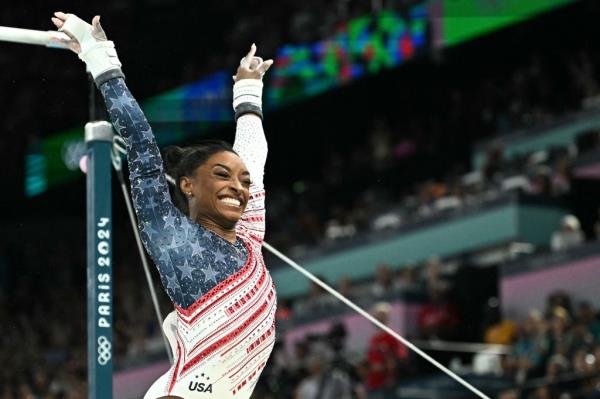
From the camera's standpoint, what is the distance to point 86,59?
395cm

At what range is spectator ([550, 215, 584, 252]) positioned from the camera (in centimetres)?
1165

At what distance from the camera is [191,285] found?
151 inches

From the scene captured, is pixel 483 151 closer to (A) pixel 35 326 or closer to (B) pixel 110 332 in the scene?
(A) pixel 35 326

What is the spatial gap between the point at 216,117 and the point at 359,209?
10.4ft

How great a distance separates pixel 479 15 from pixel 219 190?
13.6 metres

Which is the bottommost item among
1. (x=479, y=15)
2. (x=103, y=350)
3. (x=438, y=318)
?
(x=103, y=350)

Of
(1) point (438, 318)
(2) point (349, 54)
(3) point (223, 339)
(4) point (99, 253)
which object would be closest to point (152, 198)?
(3) point (223, 339)

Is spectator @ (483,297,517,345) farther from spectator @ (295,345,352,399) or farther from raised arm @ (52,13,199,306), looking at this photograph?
raised arm @ (52,13,199,306)

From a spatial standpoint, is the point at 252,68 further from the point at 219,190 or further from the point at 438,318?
the point at 438,318

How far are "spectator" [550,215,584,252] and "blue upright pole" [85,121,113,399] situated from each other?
746 cm

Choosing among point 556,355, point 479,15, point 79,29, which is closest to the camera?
point 79,29

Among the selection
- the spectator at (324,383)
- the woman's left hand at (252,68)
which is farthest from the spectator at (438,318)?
the woman's left hand at (252,68)

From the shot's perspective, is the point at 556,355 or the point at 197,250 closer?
the point at 197,250

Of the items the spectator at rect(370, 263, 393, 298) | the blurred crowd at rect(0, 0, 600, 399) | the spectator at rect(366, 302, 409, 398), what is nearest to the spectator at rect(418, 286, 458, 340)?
the blurred crowd at rect(0, 0, 600, 399)
